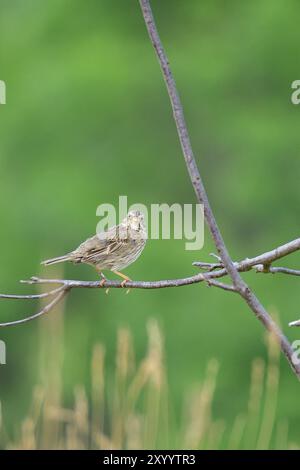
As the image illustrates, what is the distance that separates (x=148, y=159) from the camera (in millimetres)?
20938

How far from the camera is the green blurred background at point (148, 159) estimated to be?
17984 millimetres

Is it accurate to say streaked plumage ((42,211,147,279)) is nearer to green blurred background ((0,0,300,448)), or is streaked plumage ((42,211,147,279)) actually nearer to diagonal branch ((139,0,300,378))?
diagonal branch ((139,0,300,378))

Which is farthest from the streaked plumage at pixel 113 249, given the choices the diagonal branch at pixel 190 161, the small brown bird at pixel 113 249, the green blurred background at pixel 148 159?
the green blurred background at pixel 148 159

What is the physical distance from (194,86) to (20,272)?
5.03 metres

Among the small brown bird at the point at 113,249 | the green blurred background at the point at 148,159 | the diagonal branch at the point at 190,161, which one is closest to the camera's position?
the diagonal branch at the point at 190,161

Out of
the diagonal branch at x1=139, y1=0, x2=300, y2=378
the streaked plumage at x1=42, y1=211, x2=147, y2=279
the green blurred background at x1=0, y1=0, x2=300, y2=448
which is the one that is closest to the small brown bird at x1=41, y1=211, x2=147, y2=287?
the streaked plumage at x1=42, y1=211, x2=147, y2=279

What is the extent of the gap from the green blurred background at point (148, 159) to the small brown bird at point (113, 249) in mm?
9206

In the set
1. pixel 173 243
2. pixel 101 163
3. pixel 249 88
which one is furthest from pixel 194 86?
pixel 173 243

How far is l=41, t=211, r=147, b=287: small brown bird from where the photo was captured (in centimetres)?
695

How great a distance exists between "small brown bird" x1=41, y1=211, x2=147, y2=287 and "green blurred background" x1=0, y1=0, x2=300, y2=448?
9206 millimetres

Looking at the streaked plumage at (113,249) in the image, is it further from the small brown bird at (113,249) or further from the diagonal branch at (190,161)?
the diagonal branch at (190,161)

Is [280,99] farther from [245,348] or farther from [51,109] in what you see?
[245,348]

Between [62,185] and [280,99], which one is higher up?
[280,99]

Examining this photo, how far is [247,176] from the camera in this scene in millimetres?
20000
